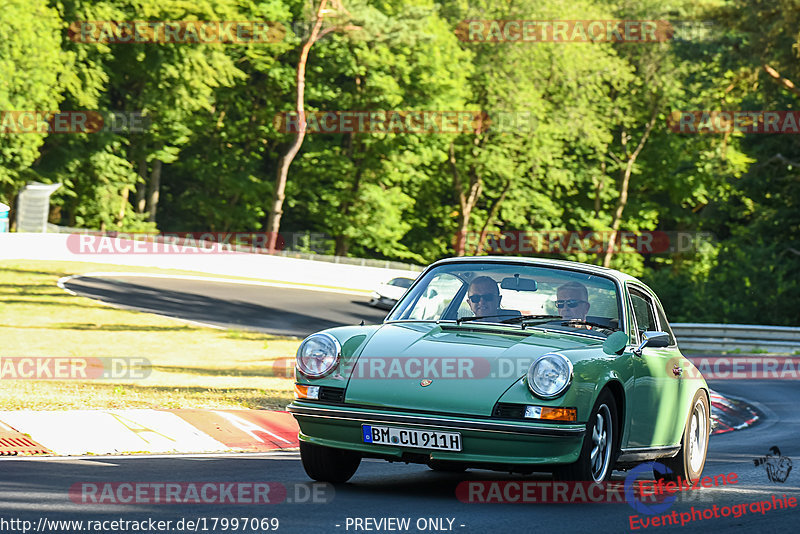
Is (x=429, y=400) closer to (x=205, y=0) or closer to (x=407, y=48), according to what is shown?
(x=205, y=0)

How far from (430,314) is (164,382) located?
8.37 m

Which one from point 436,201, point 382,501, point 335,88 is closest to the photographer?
point 382,501

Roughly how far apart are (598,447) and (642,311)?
5.89 ft

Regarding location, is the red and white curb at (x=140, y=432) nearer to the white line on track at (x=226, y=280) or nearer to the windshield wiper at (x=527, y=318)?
the windshield wiper at (x=527, y=318)

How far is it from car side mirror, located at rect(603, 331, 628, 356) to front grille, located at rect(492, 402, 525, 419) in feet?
3.06

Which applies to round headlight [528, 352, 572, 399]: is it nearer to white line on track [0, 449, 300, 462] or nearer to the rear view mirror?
the rear view mirror

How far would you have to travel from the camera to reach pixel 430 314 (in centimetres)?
873

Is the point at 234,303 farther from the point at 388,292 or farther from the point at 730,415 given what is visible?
the point at 730,415

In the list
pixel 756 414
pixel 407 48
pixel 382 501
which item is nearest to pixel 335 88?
pixel 407 48

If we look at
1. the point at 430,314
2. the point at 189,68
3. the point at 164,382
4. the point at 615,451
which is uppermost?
the point at 189,68

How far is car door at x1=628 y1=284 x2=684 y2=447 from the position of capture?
328 inches

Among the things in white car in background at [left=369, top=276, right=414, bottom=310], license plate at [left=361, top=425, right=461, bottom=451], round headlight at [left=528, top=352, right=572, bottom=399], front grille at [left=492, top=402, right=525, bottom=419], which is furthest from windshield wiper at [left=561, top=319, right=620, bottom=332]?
white car in background at [left=369, top=276, right=414, bottom=310]

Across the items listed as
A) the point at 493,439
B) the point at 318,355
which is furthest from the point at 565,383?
the point at 318,355

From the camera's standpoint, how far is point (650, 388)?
8523mm
